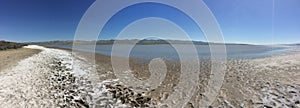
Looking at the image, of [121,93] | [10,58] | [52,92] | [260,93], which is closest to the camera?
[260,93]

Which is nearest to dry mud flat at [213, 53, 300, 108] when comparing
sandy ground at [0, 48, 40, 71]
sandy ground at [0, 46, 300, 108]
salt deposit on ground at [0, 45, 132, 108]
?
sandy ground at [0, 46, 300, 108]

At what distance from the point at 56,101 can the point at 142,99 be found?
3.67 metres

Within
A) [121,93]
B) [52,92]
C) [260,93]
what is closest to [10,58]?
[52,92]

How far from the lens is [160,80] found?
1195 centimetres

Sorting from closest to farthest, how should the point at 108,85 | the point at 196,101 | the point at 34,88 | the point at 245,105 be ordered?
the point at 245,105 < the point at 196,101 < the point at 34,88 < the point at 108,85

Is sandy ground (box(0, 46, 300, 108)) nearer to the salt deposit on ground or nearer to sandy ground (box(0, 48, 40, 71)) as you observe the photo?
the salt deposit on ground

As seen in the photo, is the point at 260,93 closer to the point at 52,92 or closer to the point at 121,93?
the point at 121,93

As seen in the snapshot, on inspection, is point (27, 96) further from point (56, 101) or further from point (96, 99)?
point (96, 99)

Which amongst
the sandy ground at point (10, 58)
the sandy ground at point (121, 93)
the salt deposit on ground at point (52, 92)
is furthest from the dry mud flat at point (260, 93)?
the sandy ground at point (10, 58)

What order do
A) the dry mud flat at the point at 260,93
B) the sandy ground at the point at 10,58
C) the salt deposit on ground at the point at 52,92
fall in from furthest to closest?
the sandy ground at the point at 10,58 → the salt deposit on ground at the point at 52,92 → the dry mud flat at the point at 260,93

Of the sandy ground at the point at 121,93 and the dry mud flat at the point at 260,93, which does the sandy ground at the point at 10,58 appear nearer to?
the sandy ground at the point at 121,93

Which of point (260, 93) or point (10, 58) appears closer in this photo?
point (260, 93)

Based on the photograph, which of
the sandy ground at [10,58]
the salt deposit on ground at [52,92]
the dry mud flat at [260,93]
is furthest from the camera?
the sandy ground at [10,58]

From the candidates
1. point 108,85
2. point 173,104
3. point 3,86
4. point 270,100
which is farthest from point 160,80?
point 3,86
